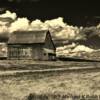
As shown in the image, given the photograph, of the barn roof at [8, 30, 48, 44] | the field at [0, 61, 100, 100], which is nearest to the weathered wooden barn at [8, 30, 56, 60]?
the barn roof at [8, 30, 48, 44]

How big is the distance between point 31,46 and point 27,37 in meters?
2.73

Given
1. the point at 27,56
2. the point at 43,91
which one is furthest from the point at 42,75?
the point at 27,56

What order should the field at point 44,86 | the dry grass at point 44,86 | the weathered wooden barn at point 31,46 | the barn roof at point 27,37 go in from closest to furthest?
the field at point 44,86 < the dry grass at point 44,86 < the weathered wooden barn at point 31,46 < the barn roof at point 27,37

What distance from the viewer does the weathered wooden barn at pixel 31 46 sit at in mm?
69938

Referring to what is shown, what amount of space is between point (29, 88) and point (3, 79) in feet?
8.66

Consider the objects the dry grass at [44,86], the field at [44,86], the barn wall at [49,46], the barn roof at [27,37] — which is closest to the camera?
the field at [44,86]

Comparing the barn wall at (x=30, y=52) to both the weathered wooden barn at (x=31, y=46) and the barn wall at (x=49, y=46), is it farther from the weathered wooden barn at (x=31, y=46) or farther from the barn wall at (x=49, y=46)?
the barn wall at (x=49, y=46)

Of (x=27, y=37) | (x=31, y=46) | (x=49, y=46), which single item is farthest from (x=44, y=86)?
(x=49, y=46)

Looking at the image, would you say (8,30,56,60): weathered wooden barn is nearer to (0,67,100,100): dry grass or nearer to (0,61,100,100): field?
(0,61,100,100): field

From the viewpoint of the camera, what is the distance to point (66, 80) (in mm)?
25719

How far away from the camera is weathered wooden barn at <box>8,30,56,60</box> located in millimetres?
69938

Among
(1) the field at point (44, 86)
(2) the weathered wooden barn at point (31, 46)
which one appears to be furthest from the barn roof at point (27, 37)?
(1) the field at point (44, 86)

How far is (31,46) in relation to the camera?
7000 cm

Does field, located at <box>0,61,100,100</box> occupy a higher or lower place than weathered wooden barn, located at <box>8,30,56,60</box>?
lower
